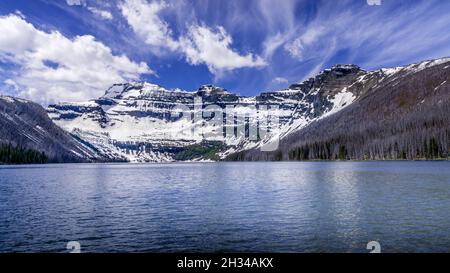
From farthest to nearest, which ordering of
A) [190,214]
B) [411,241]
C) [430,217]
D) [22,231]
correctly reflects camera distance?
[190,214]
[430,217]
[22,231]
[411,241]

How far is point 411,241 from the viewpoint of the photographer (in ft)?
89.6

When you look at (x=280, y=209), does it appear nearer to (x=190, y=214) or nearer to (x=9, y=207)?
(x=190, y=214)

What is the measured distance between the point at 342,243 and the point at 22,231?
26684mm

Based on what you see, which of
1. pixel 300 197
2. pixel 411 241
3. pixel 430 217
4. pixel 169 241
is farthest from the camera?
pixel 300 197

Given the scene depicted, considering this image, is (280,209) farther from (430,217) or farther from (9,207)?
(9,207)

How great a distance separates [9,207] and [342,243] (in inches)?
1601

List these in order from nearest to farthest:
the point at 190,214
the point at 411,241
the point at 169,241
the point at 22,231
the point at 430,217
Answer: the point at 411,241 < the point at 169,241 < the point at 22,231 < the point at 430,217 < the point at 190,214

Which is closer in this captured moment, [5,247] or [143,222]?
[5,247]
